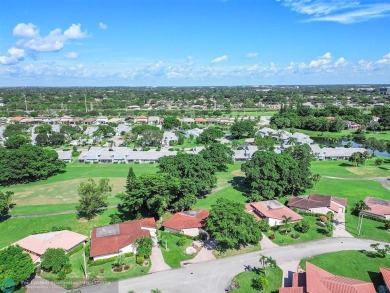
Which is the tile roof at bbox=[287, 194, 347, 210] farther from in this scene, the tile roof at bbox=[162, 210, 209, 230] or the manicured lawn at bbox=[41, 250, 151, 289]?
the manicured lawn at bbox=[41, 250, 151, 289]

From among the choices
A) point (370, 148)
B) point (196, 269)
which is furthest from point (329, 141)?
point (196, 269)

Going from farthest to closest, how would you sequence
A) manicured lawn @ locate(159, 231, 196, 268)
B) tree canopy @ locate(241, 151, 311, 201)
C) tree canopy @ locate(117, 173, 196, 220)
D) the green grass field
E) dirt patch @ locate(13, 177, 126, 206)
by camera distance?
the green grass field, dirt patch @ locate(13, 177, 126, 206), tree canopy @ locate(241, 151, 311, 201), tree canopy @ locate(117, 173, 196, 220), manicured lawn @ locate(159, 231, 196, 268)

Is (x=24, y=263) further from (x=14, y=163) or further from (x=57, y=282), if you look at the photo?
(x=14, y=163)

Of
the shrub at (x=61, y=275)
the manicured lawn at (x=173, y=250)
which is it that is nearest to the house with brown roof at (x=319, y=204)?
the manicured lawn at (x=173, y=250)

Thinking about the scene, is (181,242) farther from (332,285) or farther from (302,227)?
(332,285)

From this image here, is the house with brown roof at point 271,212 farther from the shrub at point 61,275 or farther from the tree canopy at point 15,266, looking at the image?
the tree canopy at point 15,266

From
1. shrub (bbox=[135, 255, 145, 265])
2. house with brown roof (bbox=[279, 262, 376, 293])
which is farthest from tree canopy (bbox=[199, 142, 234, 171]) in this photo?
house with brown roof (bbox=[279, 262, 376, 293])

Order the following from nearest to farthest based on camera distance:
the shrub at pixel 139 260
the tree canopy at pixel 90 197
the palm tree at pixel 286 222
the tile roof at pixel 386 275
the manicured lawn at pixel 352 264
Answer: the tile roof at pixel 386 275
the manicured lawn at pixel 352 264
the shrub at pixel 139 260
the palm tree at pixel 286 222
the tree canopy at pixel 90 197
